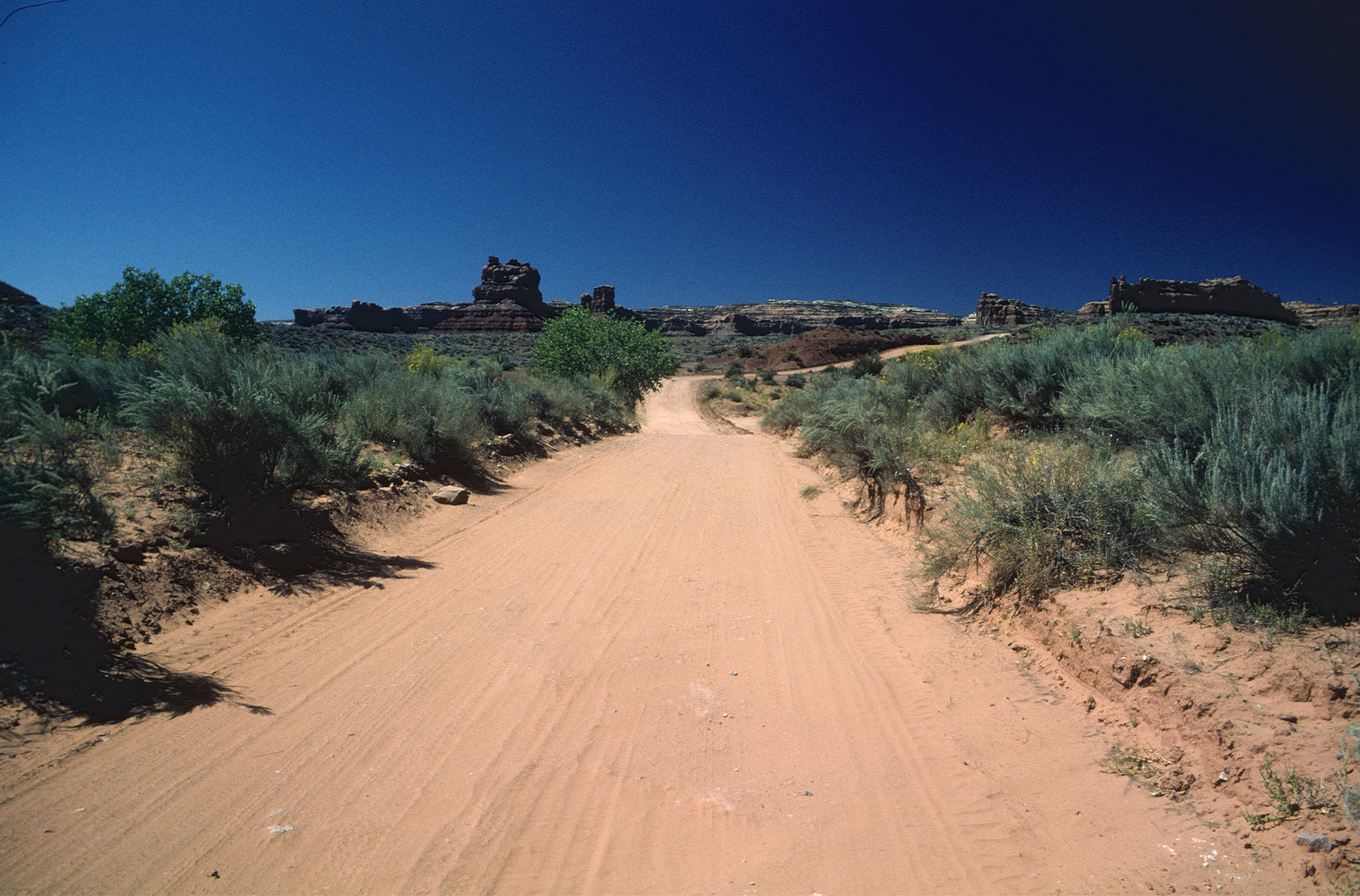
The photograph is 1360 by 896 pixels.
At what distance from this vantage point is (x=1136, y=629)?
3805mm

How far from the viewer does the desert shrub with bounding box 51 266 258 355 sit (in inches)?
1114

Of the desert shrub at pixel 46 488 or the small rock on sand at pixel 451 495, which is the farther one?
the small rock on sand at pixel 451 495

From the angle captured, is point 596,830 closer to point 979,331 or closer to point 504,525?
point 504,525

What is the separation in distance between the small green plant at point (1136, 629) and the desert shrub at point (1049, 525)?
0.68m

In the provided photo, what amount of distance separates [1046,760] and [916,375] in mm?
11424

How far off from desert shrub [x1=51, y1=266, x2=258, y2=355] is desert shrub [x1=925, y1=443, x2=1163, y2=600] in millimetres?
32601

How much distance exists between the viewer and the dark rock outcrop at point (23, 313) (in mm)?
32856

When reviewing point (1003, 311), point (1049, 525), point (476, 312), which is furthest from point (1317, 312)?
point (476, 312)

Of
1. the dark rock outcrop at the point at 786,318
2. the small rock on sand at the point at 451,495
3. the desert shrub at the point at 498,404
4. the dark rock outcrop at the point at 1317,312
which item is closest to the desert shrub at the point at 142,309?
the desert shrub at the point at 498,404

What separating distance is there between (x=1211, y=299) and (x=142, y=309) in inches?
3512

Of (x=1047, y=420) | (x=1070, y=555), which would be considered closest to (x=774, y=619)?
(x=1070, y=555)

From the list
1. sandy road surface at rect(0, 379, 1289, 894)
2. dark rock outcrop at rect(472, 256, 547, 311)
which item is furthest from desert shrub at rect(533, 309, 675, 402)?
dark rock outcrop at rect(472, 256, 547, 311)

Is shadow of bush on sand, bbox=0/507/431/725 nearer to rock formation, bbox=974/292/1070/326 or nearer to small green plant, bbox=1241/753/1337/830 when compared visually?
small green plant, bbox=1241/753/1337/830

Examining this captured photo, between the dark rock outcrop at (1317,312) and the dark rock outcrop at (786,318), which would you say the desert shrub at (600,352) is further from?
the dark rock outcrop at (786,318)
